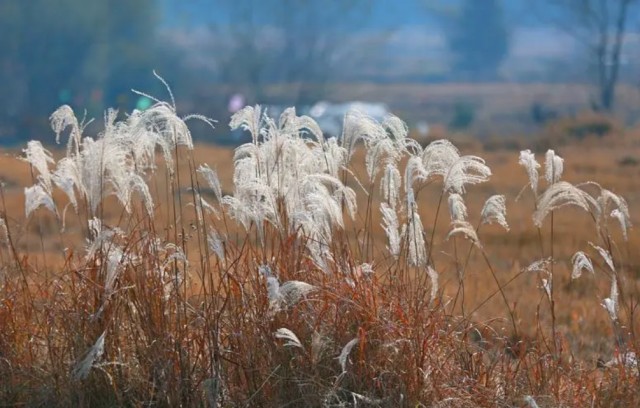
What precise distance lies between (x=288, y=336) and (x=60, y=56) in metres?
48.5

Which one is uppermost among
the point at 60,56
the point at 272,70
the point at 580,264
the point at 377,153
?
the point at 272,70

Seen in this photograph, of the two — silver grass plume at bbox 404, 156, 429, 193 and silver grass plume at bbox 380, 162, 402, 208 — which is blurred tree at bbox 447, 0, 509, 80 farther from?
silver grass plume at bbox 404, 156, 429, 193

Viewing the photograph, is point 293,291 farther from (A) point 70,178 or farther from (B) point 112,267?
(A) point 70,178

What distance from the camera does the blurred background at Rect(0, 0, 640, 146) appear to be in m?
→ 50.4

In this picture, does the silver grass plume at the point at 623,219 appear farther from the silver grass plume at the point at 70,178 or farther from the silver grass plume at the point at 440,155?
the silver grass plume at the point at 70,178

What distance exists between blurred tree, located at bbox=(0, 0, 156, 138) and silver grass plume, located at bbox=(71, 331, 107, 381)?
45.1 m

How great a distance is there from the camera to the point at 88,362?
13.3ft

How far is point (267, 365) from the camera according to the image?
450cm

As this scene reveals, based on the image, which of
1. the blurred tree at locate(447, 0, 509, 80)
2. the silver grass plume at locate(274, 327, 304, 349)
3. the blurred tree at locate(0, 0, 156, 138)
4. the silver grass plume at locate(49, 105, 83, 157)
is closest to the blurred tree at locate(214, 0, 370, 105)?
the blurred tree at locate(0, 0, 156, 138)

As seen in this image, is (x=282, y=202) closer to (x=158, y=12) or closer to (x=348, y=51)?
(x=158, y=12)

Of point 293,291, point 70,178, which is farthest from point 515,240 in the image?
point 293,291

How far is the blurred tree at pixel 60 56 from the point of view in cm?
5044

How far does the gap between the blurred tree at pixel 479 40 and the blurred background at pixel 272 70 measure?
126 centimetres

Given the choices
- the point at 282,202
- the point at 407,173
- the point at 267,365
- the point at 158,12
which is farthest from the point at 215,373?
the point at 158,12
